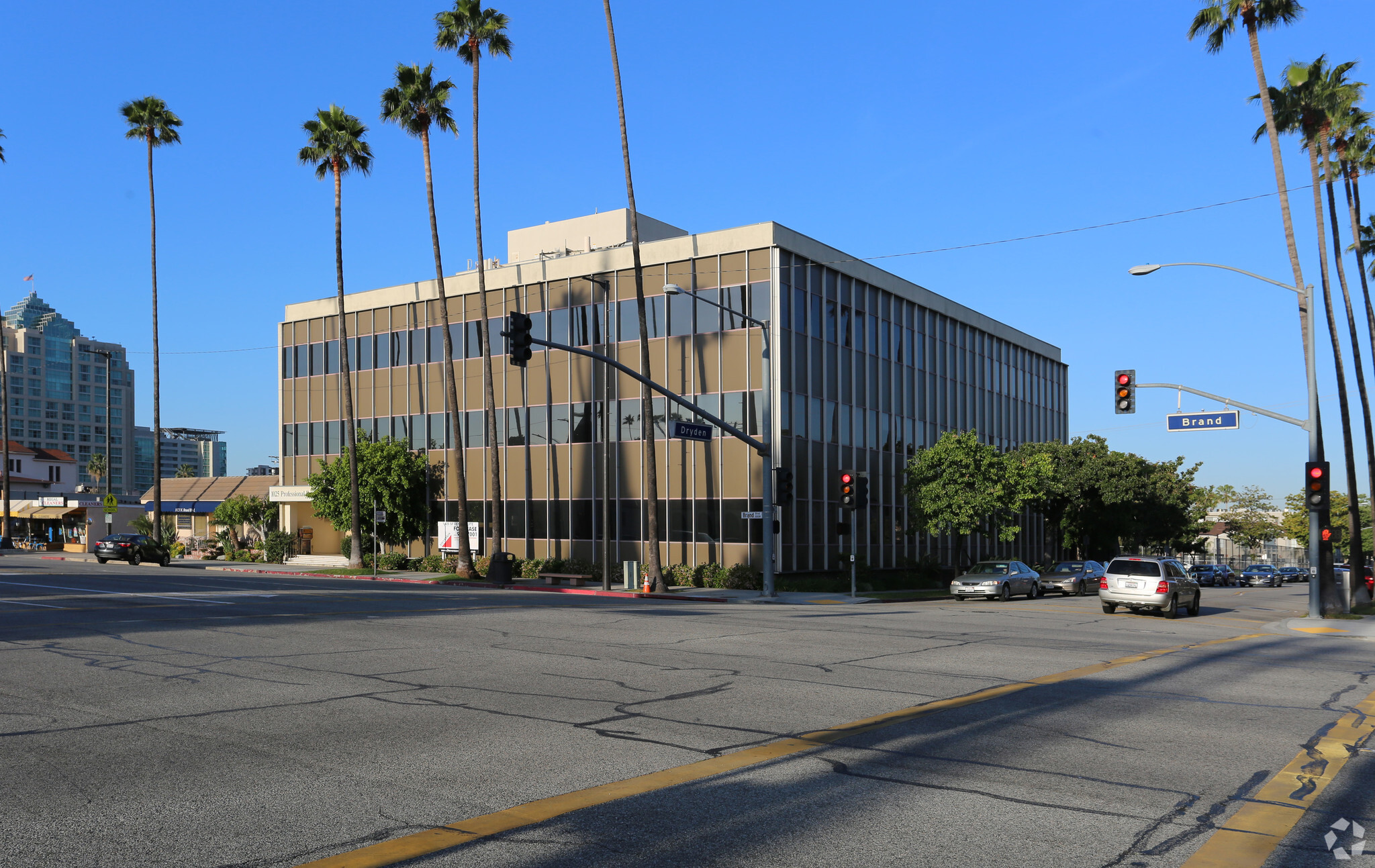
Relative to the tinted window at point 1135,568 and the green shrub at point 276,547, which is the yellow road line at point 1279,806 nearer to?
the tinted window at point 1135,568

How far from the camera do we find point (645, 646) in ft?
53.7

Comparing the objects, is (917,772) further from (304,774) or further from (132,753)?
(132,753)

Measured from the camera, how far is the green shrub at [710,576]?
37.3 metres

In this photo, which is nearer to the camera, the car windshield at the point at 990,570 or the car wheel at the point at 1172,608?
the car wheel at the point at 1172,608

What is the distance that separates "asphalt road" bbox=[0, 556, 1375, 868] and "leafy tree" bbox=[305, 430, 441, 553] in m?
28.5

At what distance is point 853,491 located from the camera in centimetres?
3244

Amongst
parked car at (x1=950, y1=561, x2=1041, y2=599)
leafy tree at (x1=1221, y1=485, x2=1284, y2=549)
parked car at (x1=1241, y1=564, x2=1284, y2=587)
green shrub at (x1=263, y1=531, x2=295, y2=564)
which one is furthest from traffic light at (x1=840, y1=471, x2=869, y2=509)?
leafy tree at (x1=1221, y1=485, x2=1284, y2=549)

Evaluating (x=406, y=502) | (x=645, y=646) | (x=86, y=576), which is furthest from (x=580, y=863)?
(x=406, y=502)

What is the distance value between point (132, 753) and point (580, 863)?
191 inches

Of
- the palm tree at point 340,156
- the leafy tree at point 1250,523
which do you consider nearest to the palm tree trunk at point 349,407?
the palm tree at point 340,156

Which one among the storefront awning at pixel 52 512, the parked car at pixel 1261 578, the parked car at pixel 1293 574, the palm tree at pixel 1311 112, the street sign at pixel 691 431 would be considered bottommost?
the parked car at pixel 1293 574

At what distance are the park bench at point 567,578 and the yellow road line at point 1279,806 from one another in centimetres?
3054

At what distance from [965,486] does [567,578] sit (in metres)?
16.2

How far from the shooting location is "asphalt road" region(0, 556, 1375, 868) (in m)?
6.05
